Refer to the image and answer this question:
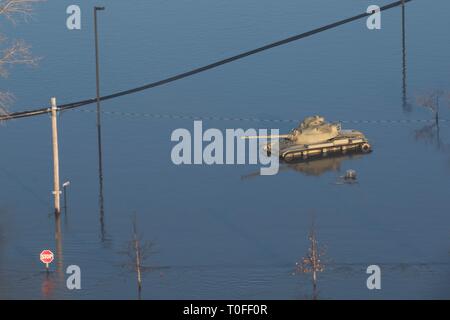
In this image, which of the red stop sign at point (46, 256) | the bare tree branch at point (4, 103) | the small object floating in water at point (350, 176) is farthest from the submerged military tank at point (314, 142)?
the red stop sign at point (46, 256)

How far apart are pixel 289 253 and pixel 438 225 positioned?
10628 mm

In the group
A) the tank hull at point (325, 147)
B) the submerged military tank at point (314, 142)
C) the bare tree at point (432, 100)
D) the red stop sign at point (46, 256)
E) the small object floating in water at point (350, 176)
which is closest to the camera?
the red stop sign at point (46, 256)

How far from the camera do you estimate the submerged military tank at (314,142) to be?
10181 cm

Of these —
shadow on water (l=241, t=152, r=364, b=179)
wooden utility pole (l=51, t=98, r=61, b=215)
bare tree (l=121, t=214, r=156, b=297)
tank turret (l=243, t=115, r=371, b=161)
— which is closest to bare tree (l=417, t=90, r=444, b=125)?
tank turret (l=243, t=115, r=371, b=161)

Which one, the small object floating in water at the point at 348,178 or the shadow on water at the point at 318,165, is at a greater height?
the shadow on water at the point at 318,165

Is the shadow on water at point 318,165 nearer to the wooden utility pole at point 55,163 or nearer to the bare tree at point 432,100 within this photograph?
the bare tree at point 432,100

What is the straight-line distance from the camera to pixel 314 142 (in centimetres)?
10231

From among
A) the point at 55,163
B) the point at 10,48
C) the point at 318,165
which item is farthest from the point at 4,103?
the point at 55,163

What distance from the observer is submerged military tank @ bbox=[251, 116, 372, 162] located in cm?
10181

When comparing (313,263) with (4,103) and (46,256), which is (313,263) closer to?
(46,256)

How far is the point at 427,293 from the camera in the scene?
68875 mm

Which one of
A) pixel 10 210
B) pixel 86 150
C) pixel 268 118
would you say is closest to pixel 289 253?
pixel 10 210

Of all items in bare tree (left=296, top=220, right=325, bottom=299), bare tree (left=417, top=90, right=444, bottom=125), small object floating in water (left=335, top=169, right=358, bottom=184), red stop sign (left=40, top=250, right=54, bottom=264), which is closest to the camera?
bare tree (left=296, top=220, right=325, bottom=299)

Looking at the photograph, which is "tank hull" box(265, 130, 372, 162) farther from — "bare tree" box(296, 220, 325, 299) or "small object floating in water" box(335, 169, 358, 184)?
"bare tree" box(296, 220, 325, 299)
